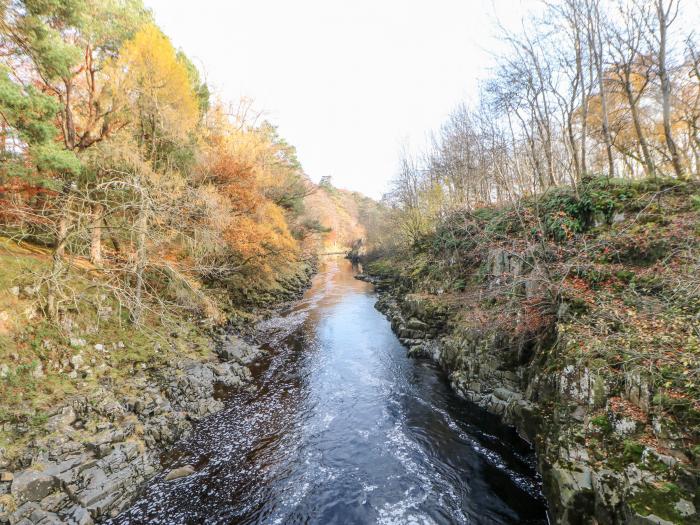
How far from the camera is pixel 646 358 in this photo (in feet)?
17.9

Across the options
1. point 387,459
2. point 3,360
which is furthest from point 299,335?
point 3,360

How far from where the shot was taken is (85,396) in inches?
299

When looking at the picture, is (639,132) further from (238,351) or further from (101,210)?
(101,210)

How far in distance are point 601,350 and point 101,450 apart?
34.3 ft

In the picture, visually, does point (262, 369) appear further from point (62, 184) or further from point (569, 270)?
point (569, 270)

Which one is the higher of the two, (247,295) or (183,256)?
(183,256)

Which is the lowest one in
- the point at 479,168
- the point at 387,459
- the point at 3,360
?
the point at 387,459

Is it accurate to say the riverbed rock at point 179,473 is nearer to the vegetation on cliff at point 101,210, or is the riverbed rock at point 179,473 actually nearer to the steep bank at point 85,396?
the steep bank at point 85,396

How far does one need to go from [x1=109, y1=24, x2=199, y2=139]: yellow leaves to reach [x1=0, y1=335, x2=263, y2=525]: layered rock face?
10.1 meters

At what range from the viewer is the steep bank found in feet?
18.8

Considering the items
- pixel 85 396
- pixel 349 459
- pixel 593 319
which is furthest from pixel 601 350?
pixel 85 396

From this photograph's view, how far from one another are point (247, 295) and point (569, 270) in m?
17.5

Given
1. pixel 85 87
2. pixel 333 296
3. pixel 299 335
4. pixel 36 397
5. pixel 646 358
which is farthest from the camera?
pixel 333 296

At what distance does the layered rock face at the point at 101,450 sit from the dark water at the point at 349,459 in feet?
1.86
